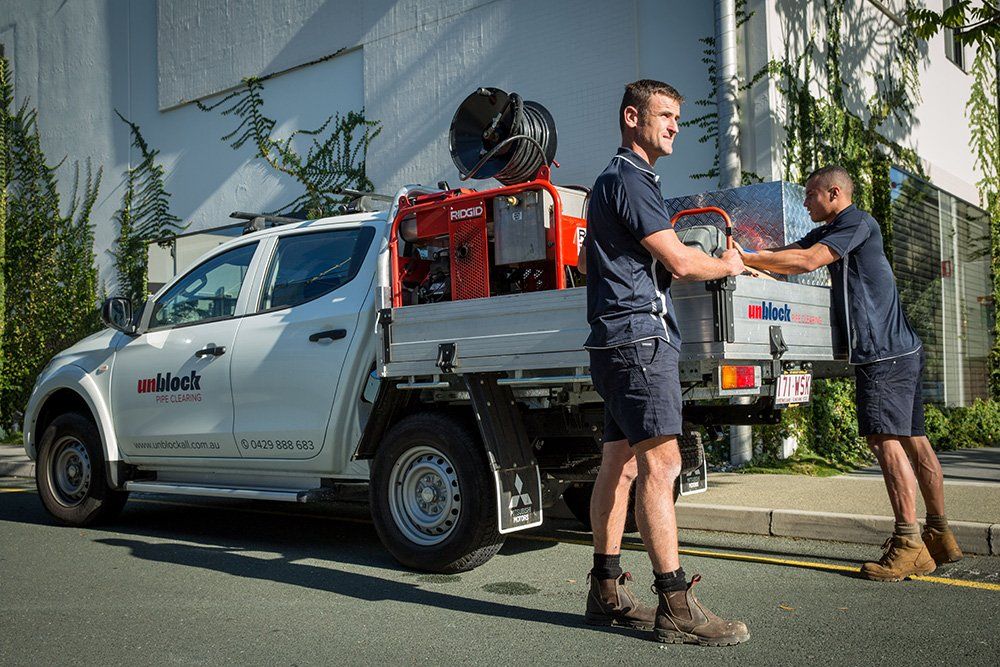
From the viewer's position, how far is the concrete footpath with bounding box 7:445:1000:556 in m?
6.37

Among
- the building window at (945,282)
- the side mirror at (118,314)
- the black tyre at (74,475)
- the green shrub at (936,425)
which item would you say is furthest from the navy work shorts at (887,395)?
the green shrub at (936,425)

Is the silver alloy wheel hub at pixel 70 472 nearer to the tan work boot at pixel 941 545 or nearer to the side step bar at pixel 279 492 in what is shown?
the side step bar at pixel 279 492

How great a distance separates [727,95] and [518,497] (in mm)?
5871

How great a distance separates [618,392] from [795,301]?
1.58m

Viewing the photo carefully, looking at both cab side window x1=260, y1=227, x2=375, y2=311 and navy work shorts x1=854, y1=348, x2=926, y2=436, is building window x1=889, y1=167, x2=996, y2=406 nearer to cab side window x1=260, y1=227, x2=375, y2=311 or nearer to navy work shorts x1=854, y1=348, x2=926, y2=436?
navy work shorts x1=854, y1=348, x2=926, y2=436

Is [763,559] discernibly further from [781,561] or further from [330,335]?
[330,335]

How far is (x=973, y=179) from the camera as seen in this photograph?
48.9 ft

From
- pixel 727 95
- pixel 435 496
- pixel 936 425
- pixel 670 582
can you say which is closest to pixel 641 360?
pixel 670 582

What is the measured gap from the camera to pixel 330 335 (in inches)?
242

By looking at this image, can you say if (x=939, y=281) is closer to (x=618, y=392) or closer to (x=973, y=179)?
(x=973, y=179)

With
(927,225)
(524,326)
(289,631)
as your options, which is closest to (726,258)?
(524,326)

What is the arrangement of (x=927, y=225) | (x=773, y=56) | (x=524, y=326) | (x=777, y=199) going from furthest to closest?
(x=927, y=225) → (x=773, y=56) → (x=777, y=199) → (x=524, y=326)

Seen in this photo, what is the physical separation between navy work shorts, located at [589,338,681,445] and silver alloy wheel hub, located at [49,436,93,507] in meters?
4.79

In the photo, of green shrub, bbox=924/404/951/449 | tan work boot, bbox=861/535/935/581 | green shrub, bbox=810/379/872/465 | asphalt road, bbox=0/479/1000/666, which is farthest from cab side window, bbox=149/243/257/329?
green shrub, bbox=924/404/951/449
